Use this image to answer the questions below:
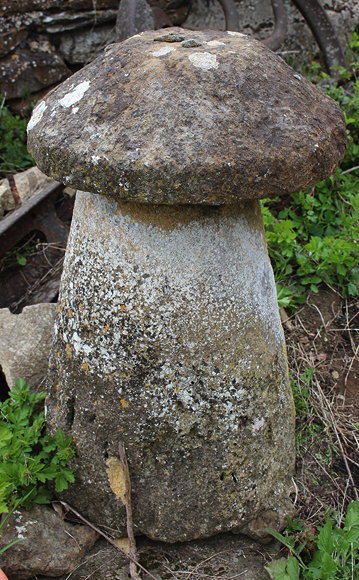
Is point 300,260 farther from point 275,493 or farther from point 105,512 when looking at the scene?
point 105,512

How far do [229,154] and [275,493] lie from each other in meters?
1.36

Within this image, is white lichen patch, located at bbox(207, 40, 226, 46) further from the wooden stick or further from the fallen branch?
the fallen branch

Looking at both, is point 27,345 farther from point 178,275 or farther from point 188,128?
point 188,128

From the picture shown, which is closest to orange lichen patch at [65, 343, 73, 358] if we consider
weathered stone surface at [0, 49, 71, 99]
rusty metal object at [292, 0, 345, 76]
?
weathered stone surface at [0, 49, 71, 99]

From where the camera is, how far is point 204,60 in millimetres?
1837

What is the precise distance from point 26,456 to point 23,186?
2.02 meters

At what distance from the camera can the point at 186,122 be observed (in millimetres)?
1681

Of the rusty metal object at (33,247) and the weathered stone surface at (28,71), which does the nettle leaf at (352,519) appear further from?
the weathered stone surface at (28,71)

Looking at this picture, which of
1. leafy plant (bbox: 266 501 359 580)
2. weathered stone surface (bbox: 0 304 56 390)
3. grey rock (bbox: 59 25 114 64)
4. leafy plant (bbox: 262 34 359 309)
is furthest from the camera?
grey rock (bbox: 59 25 114 64)

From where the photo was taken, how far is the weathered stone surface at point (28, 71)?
13.5 feet

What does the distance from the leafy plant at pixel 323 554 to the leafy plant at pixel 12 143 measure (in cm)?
294

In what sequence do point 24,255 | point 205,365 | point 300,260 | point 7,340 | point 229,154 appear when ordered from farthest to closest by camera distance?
point 24,255, point 300,260, point 7,340, point 205,365, point 229,154

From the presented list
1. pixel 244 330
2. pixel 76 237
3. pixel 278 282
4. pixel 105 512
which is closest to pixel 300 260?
pixel 278 282

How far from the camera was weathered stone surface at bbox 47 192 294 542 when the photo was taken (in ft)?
6.43
